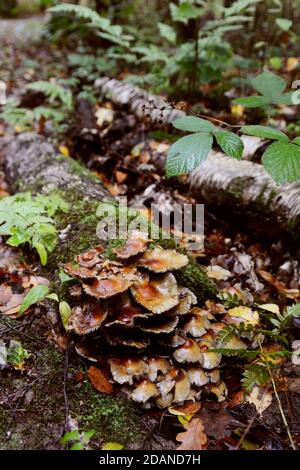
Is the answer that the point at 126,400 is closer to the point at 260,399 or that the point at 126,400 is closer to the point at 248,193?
the point at 260,399

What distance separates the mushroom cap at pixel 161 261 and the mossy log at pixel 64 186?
1.31 feet

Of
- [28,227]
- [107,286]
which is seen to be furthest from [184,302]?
[28,227]

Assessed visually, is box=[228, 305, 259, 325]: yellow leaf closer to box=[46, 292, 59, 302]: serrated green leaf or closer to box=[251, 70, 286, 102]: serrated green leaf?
box=[46, 292, 59, 302]: serrated green leaf

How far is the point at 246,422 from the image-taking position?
237cm

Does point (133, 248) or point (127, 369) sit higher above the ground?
point (133, 248)

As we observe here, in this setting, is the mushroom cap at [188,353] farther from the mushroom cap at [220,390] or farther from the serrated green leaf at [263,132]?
the serrated green leaf at [263,132]

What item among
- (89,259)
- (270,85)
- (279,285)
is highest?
(270,85)

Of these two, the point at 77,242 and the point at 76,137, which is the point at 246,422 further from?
the point at 76,137

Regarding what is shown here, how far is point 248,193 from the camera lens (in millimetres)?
4055

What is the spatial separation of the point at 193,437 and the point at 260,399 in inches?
20.9

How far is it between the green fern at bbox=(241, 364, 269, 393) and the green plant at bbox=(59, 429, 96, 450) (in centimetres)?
95

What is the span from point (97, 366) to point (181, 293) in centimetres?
74

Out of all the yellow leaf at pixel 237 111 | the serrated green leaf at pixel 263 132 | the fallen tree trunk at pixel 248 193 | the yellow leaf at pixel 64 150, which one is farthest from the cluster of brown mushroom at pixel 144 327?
the yellow leaf at pixel 237 111

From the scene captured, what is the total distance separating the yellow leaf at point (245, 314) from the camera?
304cm
